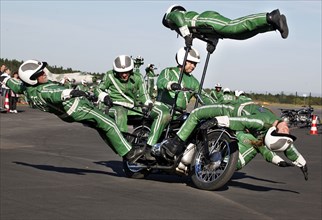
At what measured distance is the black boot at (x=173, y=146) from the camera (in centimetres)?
1101

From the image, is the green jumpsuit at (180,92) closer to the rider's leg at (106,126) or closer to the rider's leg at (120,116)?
the rider's leg at (120,116)

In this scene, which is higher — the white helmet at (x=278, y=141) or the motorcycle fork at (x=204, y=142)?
the white helmet at (x=278, y=141)

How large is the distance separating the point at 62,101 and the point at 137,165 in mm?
2248

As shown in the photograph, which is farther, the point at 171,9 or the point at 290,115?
the point at 290,115

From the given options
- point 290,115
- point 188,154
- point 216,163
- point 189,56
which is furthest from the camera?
point 290,115

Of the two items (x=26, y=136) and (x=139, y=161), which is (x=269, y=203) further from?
(x=26, y=136)

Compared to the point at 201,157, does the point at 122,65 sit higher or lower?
higher

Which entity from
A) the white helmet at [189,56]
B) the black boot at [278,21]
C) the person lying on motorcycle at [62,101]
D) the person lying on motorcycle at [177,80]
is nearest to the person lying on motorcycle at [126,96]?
the person lying on motorcycle at [177,80]

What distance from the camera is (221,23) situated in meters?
7.75

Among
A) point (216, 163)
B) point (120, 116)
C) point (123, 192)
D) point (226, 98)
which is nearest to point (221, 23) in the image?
point (216, 163)

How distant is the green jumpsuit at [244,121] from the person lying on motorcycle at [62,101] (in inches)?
41.0

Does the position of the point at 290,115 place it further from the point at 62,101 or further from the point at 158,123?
the point at 62,101

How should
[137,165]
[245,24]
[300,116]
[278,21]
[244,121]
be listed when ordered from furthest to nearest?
1. [300,116]
2. [137,165]
3. [244,121]
4. [245,24]
5. [278,21]

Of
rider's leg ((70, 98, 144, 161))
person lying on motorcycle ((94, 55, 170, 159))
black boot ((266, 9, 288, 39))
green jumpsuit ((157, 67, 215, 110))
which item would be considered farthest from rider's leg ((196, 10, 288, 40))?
person lying on motorcycle ((94, 55, 170, 159))
